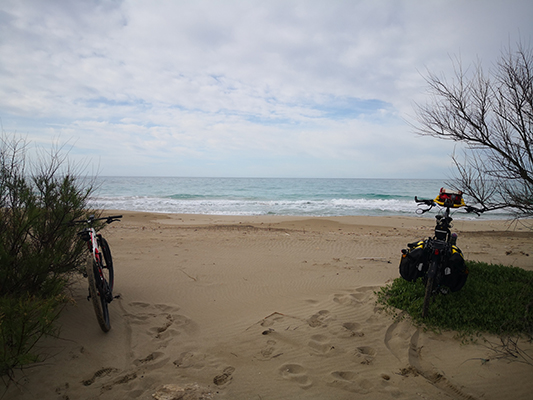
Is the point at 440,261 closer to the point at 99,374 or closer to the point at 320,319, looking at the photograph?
the point at 320,319

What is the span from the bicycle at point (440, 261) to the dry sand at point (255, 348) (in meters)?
0.67

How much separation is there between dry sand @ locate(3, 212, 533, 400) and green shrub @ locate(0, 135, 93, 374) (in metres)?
0.50

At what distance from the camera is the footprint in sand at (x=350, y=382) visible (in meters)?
2.90

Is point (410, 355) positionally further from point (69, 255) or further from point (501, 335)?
point (69, 255)

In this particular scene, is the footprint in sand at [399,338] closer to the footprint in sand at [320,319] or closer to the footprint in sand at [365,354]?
the footprint in sand at [365,354]

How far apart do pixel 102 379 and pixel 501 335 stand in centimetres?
463

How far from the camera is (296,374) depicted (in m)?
3.17

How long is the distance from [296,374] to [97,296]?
2.54 meters

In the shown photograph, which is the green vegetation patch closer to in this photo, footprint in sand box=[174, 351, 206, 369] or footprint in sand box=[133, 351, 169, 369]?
footprint in sand box=[174, 351, 206, 369]

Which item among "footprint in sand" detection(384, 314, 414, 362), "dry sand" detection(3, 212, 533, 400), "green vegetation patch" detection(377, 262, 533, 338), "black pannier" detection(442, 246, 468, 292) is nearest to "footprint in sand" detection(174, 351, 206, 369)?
"dry sand" detection(3, 212, 533, 400)

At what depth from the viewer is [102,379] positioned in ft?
10.0

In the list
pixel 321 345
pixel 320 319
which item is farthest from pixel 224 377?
pixel 320 319

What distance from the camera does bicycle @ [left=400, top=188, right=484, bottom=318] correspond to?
3.91m

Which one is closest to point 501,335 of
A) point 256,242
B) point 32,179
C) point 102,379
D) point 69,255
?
point 102,379
